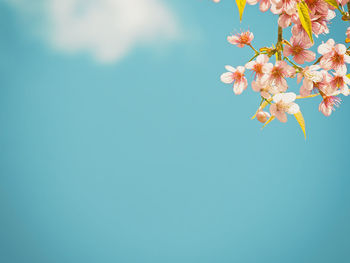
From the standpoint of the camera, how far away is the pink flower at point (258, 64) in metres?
0.92

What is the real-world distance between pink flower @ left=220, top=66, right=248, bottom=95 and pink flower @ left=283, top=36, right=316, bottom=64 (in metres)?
0.21

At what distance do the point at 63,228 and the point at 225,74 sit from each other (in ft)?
357

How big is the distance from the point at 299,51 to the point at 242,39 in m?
0.29

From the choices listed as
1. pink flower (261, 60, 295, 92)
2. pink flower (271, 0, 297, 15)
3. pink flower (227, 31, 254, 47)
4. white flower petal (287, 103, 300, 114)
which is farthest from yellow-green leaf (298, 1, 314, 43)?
pink flower (227, 31, 254, 47)

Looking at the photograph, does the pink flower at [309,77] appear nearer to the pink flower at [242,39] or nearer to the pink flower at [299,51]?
the pink flower at [299,51]

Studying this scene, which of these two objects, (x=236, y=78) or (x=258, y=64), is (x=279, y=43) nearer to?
(x=258, y=64)

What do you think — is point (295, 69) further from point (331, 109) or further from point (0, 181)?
point (0, 181)

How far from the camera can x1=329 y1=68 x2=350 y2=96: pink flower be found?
906 millimetres

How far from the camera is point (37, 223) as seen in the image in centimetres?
9312

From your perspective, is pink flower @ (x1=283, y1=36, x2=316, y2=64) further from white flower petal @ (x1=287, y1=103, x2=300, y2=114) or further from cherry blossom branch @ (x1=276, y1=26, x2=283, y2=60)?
white flower petal @ (x1=287, y1=103, x2=300, y2=114)

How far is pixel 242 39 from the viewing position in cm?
112

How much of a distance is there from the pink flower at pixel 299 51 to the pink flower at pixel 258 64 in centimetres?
8

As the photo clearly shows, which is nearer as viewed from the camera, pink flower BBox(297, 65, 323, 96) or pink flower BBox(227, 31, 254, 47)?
pink flower BBox(297, 65, 323, 96)

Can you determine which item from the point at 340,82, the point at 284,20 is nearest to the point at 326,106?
the point at 340,82
